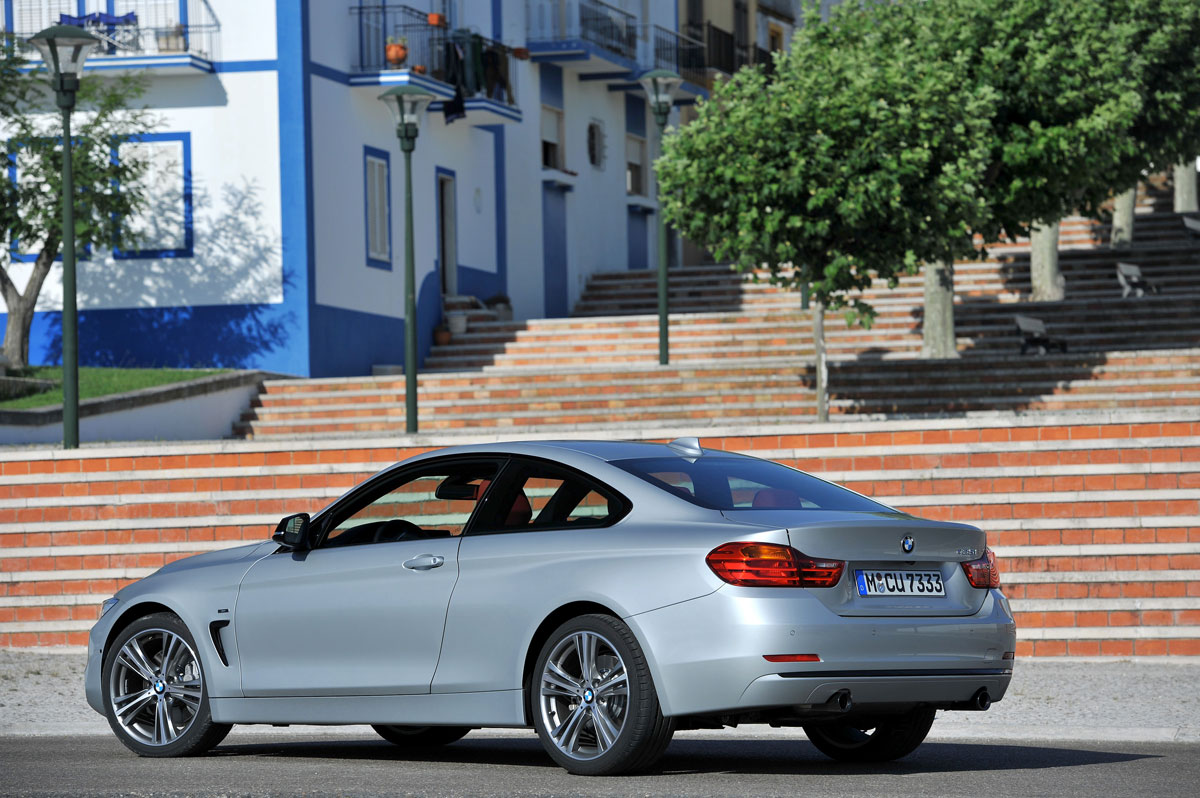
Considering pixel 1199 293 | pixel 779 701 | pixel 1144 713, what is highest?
pixel 1199 293

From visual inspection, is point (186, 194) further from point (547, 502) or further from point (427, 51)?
point (547, 502)

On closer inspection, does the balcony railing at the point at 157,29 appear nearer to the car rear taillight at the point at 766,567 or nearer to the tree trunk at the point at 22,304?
the tree trunk at the point at 22,304

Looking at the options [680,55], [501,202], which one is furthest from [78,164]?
[680,55]

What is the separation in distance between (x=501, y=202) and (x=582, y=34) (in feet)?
14.7

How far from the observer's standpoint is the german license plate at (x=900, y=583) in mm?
7145

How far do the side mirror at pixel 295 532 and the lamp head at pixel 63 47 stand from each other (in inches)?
375

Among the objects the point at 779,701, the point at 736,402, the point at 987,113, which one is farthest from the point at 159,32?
the point at 779,701

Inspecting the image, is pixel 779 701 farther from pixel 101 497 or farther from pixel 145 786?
pixel 101 497

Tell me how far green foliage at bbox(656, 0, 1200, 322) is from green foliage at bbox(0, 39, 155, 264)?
8.81 metres

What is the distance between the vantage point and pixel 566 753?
7.36 m

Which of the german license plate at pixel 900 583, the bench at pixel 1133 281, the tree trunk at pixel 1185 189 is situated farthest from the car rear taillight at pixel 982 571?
the tree trunk at pixel 1185 189

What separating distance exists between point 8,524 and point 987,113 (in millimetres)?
14049

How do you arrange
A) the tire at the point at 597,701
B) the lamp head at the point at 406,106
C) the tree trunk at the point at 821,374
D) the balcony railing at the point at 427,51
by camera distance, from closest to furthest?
1. the tire at the point at 597,701
2. the lamp head at the point at 406,106
3. the tree trunk at the point at 821,374
4. the balcony railing at the point at 427,51

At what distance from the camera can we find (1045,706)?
34.2ft
